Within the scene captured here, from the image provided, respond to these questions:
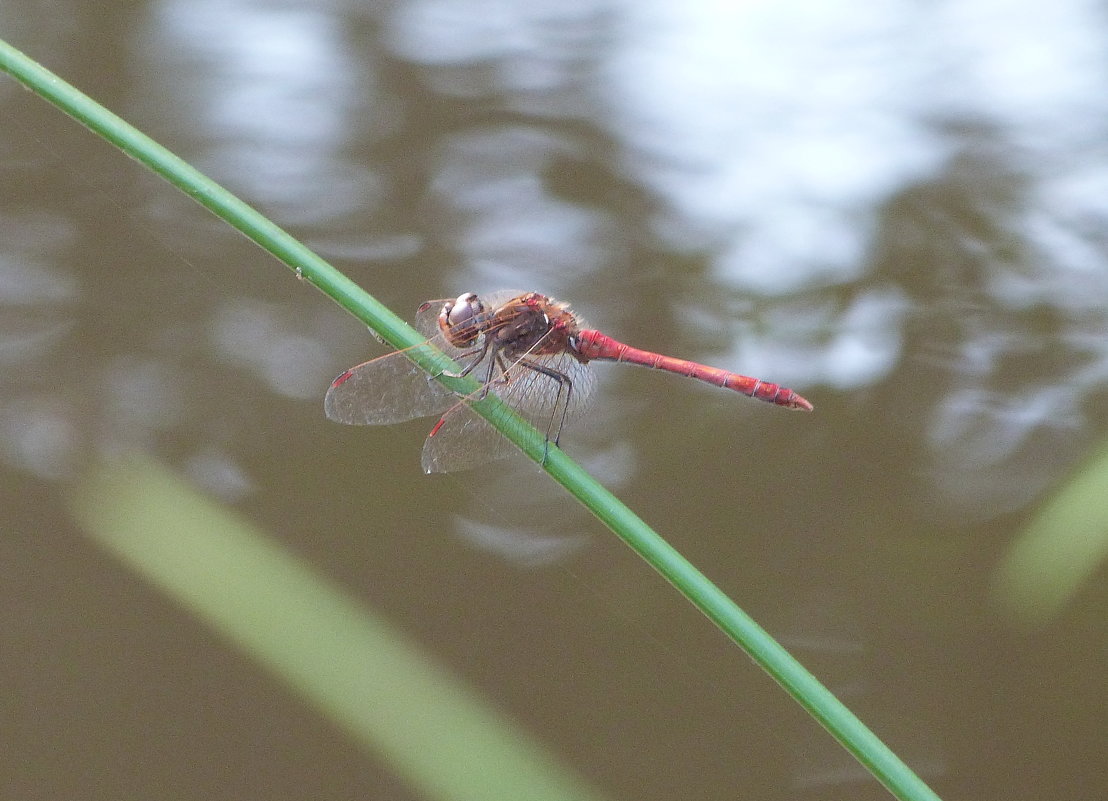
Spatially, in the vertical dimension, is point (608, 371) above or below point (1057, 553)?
above

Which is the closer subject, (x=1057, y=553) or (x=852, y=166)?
(x=1057, y=553)

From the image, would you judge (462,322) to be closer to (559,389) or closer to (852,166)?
(559,389)

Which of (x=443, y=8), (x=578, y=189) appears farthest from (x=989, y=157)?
(x=443, y=8)

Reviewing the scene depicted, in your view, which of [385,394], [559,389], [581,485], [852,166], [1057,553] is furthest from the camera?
[852,166]

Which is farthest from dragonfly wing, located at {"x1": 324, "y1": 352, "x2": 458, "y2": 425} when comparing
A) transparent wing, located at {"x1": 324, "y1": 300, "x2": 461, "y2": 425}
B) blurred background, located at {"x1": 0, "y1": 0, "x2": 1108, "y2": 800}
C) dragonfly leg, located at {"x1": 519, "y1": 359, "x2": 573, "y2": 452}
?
blurred background, located at {"x1": 0, "y1": 0, "x2": 1108, "y2": 800}

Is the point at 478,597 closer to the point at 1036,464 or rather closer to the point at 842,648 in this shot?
the point at 842,648

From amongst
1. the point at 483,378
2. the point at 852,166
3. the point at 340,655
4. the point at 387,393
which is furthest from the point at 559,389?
the point at 852,166

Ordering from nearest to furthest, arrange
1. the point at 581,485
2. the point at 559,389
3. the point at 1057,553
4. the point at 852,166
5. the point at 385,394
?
the point at 581,485 → the point at 385,394 → the point at 559,389 → the point at 1057,553 → the point at 852,166
